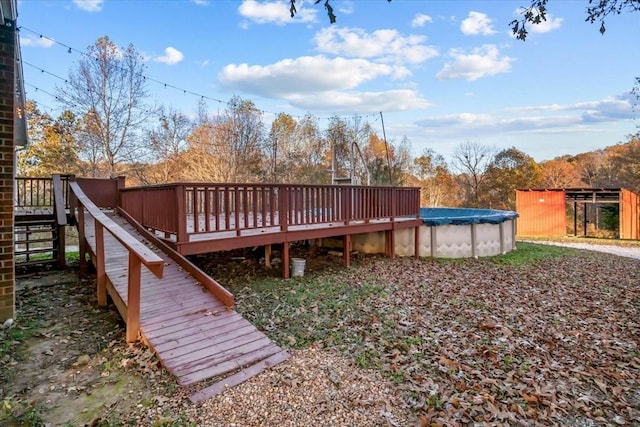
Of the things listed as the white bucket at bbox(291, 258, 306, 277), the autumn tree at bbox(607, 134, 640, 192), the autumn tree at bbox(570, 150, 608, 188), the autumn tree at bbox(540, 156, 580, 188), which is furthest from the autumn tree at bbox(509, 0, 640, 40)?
the autumn tree at bbox(570, 150, 608, 188)

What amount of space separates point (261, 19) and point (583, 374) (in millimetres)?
12693

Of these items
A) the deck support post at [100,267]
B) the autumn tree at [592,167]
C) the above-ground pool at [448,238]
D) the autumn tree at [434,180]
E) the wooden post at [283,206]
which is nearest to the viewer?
the deck support post at [100,267]

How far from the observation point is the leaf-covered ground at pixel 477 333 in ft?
9.10

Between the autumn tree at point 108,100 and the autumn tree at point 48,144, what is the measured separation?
0.41 metres

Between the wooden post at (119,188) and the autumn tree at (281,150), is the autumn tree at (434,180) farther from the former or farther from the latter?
the wooden post at (119,188)

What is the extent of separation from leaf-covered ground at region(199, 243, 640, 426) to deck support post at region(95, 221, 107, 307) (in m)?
1.76

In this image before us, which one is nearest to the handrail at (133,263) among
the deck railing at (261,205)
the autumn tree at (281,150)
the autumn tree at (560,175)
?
the deck railing at (261,205)

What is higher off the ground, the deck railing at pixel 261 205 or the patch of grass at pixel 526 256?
the deck railing at pixel 261 205

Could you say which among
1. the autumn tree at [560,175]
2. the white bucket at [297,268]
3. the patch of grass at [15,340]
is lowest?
the patch of grass at [15,340]

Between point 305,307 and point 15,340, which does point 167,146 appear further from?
point 305,307

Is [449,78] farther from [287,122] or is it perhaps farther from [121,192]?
[121,192]

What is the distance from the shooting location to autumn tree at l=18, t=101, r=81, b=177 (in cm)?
1378

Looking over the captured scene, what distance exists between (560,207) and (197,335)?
60.2 ft

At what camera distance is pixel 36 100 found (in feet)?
44.2
